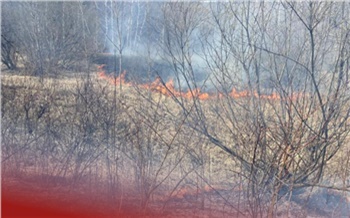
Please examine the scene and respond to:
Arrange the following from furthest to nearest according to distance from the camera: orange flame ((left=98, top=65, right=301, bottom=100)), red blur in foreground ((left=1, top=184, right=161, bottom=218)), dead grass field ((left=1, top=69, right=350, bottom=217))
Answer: orange flame ((left=98, top=65, right=301, bottom=100)), dead grass field ((left=1, top=69, right=350, bottom=217)), red blur in foreground ((left=1, top=184, right=161, bottom=218))

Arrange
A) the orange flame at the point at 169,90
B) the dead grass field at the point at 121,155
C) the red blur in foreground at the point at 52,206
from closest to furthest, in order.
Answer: the red blur in foreground at the point at 52,206, the dead grass field at the point at 121,155, the orange flame at the point at 169,90

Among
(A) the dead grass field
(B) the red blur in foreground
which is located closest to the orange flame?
(A) the dead grass field

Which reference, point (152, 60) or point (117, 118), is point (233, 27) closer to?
point (152, 60)

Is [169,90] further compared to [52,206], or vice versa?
[169,90]

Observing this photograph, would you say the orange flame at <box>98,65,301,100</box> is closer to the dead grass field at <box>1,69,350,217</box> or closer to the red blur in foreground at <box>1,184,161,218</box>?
the dead grass field at <box>1,69,350,217</box>

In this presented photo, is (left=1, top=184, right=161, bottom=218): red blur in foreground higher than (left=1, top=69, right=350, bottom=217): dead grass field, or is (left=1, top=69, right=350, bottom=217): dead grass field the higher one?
(left=1, top=69, right=350, bottom=217): dead grass field

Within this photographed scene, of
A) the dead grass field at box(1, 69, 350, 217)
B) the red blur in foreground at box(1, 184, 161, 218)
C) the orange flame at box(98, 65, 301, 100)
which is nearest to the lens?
the red blur in foreground at box(1, 184, 161, 218)

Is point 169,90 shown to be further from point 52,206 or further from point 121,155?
point 52,206

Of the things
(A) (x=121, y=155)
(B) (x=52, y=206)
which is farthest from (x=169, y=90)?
(B) (x=52, y=206)

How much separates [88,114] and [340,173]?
2.18m

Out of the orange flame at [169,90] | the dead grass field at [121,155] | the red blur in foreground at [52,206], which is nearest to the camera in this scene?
Answer: the red blur in foreground at [52,206]

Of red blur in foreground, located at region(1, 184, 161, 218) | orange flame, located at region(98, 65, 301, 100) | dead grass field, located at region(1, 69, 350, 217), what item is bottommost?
red blur in foreground, located at region(1, 184, 161, 218)

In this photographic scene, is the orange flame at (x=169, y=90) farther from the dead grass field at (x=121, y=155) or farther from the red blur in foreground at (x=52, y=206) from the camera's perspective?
the red blur in foreground at (x=52, y=206)

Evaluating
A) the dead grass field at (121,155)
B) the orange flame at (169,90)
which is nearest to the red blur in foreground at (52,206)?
the dead grass field at (121,155)
